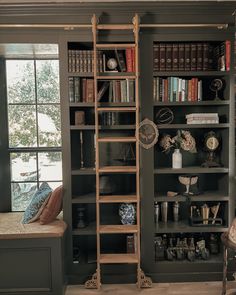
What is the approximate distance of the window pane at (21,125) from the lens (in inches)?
131

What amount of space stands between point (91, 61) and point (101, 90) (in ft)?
0.92

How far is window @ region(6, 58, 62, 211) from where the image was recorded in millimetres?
3324

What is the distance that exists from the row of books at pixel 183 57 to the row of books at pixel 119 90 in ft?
0.95

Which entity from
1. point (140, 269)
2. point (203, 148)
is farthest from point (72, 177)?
point (203, 148)

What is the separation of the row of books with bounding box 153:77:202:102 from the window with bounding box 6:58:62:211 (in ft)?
3.81

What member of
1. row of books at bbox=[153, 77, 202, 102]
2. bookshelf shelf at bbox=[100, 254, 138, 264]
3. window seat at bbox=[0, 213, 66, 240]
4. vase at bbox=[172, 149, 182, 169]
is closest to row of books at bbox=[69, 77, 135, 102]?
row of books at bbox=[153, 77, 202, 102]

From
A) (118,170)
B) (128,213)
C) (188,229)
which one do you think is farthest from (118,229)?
(188,229)

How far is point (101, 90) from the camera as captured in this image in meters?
2.87

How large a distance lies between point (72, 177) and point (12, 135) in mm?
886

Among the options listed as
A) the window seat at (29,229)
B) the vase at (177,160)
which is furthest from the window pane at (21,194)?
the vase at (177,160)

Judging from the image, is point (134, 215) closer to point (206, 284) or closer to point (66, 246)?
point (66, 246)

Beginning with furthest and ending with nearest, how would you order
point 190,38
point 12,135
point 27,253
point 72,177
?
point 12,135
point 72,177
point 190,38
point 27,253

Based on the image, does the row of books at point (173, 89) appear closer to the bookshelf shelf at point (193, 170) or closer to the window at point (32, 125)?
the bookshelf shelf at point (193, 170)

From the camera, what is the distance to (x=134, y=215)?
291 centimetres
